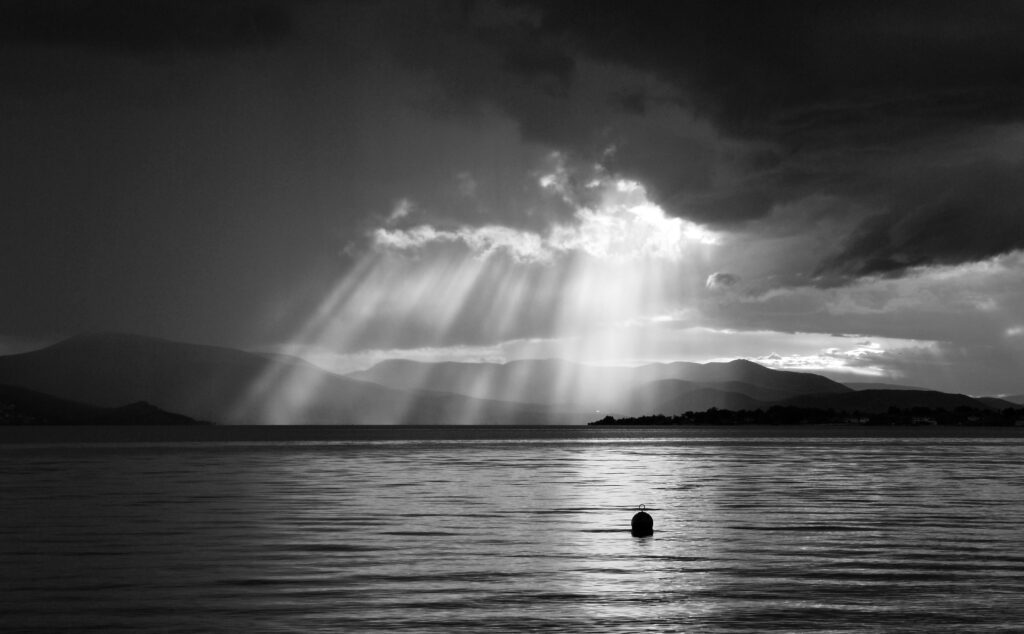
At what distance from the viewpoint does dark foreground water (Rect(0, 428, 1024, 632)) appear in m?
27.5

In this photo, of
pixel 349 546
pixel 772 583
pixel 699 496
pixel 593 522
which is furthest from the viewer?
pixel 699 496

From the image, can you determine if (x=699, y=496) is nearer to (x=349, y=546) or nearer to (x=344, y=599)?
(x=349, y=546)

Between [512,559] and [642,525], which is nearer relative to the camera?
[512,559]

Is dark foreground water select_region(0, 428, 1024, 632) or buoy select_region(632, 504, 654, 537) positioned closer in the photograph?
dark foreground water select_region(0, 428, 1024, 632)

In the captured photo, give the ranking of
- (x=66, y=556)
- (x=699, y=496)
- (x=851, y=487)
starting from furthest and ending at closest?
(x=851, y=487)
(x=699, y=496)
(x=66, y=556)

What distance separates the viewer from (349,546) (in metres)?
42.0

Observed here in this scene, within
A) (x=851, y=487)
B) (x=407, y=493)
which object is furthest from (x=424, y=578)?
(x=851, y=487)

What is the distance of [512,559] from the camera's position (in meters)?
38.1

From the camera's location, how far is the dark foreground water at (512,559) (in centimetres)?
2750

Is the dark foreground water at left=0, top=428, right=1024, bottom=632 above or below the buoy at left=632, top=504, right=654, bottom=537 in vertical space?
below

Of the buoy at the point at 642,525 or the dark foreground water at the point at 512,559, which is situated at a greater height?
the buoy at the point at 642,525

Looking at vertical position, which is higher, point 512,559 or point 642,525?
point 642,525

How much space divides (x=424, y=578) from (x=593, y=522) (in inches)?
795

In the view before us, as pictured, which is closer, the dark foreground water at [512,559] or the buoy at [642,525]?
the dark foreground water at [512,559]
